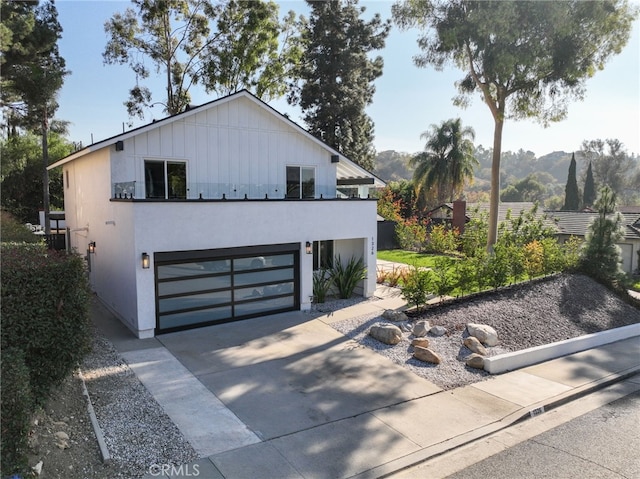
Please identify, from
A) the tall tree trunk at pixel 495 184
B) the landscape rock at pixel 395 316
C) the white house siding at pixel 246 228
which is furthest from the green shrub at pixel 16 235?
the tall tree trunk at pixel 495 184

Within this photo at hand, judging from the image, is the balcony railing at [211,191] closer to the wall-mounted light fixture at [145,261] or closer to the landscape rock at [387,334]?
the wall-mounted light fixture at [145,261]

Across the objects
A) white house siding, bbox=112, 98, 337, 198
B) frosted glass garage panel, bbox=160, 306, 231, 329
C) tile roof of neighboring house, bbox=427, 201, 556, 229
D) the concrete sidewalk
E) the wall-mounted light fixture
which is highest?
white house siding, bbox=112, 98, 337, 198

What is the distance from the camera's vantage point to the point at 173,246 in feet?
35.4

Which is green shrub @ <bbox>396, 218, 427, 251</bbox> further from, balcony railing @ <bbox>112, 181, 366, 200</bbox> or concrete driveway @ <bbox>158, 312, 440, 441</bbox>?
concrete driveway @ <bbox>158, 312, 440, 441</bbox>

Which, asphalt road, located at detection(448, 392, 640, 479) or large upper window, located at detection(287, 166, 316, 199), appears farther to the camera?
large upper window, located at detection(287, 166, 316, 199)

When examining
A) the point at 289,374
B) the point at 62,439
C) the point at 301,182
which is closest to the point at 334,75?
the point at 301,182

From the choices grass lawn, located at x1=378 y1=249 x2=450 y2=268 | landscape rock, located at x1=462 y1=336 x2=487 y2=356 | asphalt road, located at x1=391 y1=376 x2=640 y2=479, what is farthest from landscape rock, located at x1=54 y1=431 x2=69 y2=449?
grass lawn, located at x1=378 y1=249 x2=450 y2=268

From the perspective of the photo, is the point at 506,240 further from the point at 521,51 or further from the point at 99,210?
the point at 99,210

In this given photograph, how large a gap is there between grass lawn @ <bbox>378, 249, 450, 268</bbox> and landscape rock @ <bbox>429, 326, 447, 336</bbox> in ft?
27.6

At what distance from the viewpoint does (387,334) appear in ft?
34.1

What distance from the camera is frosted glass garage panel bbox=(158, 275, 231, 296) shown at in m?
10.9

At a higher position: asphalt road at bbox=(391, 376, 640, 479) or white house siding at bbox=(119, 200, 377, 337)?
A: white house siding at bbox=(119, 200, 377, 337)

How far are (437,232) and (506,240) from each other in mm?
7118

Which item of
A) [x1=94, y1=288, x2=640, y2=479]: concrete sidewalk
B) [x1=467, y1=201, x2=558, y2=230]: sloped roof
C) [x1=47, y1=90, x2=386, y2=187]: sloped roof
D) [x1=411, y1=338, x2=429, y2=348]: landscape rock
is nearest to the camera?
[x1=94, y1=288, x2=640, y2=479]: concrete sidewalk
